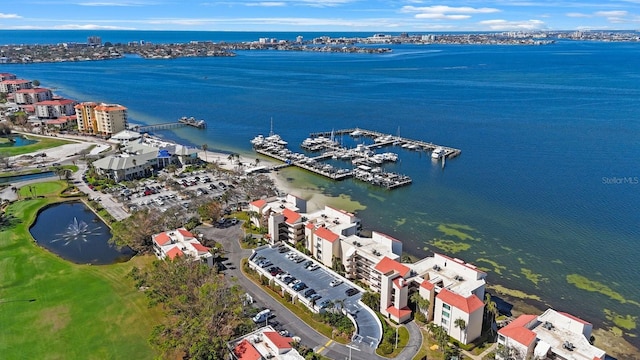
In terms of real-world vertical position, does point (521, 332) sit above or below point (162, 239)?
above

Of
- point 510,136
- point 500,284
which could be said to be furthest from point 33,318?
point 510,136

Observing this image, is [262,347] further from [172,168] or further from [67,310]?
[172,168]

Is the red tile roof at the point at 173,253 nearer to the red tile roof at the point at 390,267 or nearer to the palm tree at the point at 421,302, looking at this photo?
the red tile roof at the point at 390,267

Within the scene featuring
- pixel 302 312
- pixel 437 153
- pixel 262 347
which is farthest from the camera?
pixel 437 153

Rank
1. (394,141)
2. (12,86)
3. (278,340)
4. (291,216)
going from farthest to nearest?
(12,86) → (394,141) → (291,216) → (278,340)

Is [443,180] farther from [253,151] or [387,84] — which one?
[387,84]

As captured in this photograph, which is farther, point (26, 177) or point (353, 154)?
point (353, 154)

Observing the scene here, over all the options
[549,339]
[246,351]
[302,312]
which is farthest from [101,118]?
[549,339]
